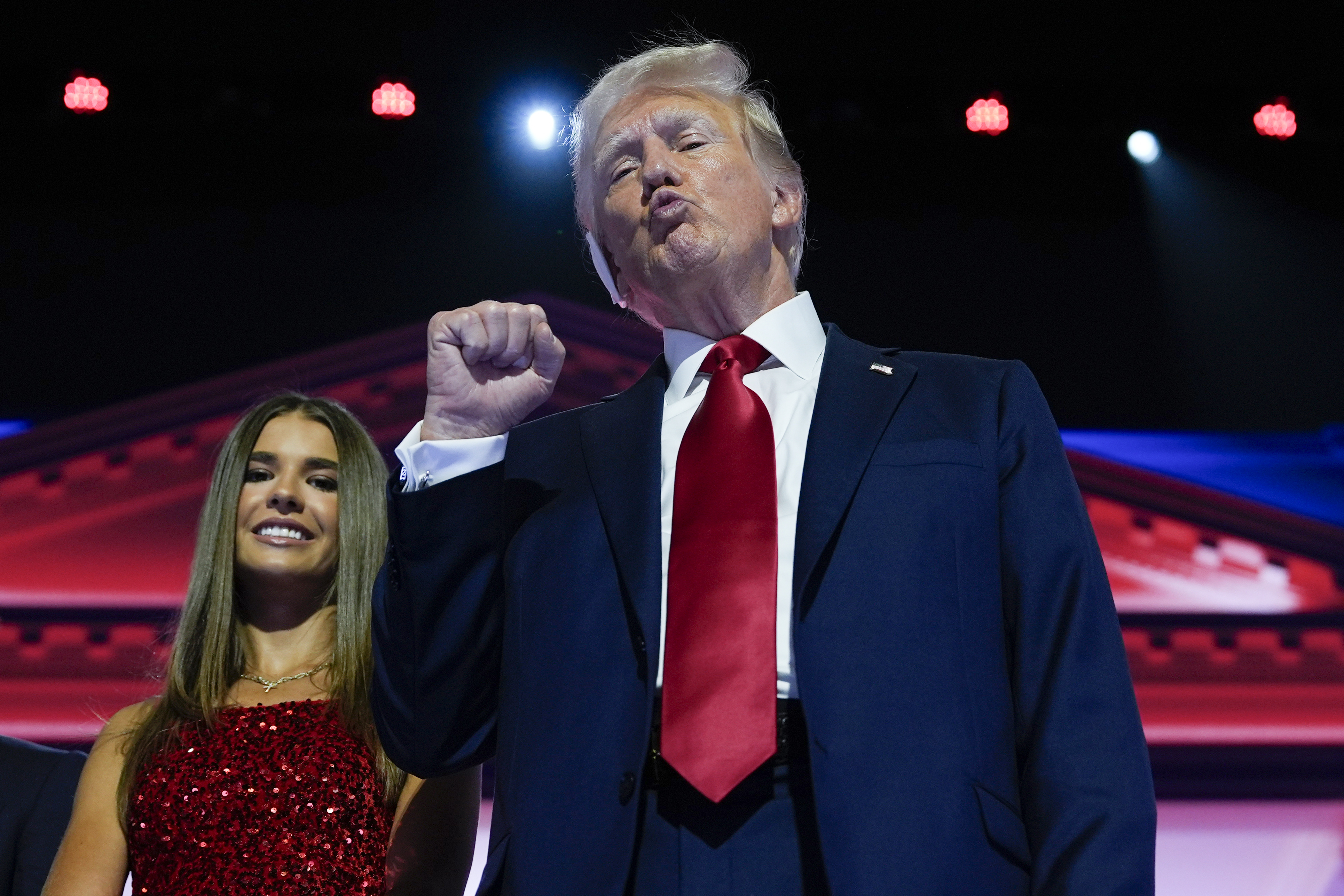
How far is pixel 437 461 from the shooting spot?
1.44 meters

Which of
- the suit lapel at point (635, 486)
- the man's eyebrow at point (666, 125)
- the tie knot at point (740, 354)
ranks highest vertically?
the man's eyebrow at point (666, 125)

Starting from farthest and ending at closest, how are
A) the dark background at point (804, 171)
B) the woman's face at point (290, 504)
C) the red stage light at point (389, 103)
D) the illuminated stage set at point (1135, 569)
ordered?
the red stage light at point (389, 103), the dark background at point (804, 171), the illuminated stage set at point (1135, 569), the woman's face at point (290, 504)

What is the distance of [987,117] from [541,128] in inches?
49.5

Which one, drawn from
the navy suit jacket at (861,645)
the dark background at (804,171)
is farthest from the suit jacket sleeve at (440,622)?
the dark background at (804,171)

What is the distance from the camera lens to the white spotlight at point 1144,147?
3807 millimetres

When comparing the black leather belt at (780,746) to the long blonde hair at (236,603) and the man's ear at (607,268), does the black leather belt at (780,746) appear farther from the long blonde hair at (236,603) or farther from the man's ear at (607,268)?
the long blonde hair at (236,603)

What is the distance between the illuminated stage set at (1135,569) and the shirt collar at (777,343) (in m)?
1.89

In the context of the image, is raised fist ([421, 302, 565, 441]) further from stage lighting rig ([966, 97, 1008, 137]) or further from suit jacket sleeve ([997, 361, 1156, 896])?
stage lighting rig ([966, 97, 1008, 137])

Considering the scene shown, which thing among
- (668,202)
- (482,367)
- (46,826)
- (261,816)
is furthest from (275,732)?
(668,202)

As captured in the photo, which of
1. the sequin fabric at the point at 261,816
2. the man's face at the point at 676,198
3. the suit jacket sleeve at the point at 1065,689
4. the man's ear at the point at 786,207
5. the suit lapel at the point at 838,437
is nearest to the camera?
the suit jacket sleeve at the point at 1065,689

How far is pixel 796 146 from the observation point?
12.3ft

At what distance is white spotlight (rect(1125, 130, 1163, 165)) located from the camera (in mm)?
3807

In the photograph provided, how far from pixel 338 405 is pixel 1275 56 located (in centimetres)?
273

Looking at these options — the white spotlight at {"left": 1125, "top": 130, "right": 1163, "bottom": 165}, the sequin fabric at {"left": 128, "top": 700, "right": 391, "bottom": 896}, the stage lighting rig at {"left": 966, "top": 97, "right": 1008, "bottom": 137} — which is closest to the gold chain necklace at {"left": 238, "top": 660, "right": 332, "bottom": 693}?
the sequin fabric at {"left": 128, "top": 700, "right": 391, "bottom": 896}
